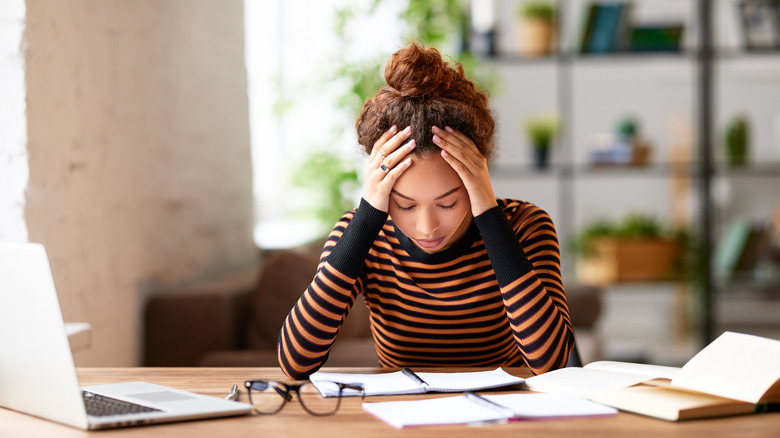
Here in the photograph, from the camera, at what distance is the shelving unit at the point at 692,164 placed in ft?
12.7

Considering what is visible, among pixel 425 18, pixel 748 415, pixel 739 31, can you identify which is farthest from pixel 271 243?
pixel 748 415

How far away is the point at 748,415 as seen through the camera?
101cm

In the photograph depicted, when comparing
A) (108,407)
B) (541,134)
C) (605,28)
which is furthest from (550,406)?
(605,28)

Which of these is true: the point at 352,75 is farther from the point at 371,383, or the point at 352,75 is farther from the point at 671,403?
the point at 671,403

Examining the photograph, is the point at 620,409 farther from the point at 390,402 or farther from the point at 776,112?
the point at 776,112

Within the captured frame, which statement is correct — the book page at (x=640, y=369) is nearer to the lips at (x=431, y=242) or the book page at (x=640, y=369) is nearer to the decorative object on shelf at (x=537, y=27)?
the lips at (x=431, y=242)

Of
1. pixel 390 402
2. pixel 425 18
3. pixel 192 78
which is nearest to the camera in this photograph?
pixel 390 402

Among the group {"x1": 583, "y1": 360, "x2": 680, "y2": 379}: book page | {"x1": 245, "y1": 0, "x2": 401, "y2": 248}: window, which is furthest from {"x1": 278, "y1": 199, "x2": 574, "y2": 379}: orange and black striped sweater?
{"x1": 245, "y1": 0, "x2": 401, "y2": 248}: window

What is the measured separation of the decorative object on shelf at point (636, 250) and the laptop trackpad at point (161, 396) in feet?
9.87

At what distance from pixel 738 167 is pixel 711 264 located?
493 millimetres

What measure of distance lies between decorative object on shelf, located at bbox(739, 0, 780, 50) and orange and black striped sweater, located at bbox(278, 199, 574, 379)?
113 inches

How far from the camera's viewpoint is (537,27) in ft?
12.9

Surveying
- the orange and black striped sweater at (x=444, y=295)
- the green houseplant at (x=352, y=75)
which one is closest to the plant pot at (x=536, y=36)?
the green houseplant at (x=352, y=75)

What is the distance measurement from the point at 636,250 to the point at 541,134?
0.72 metres
